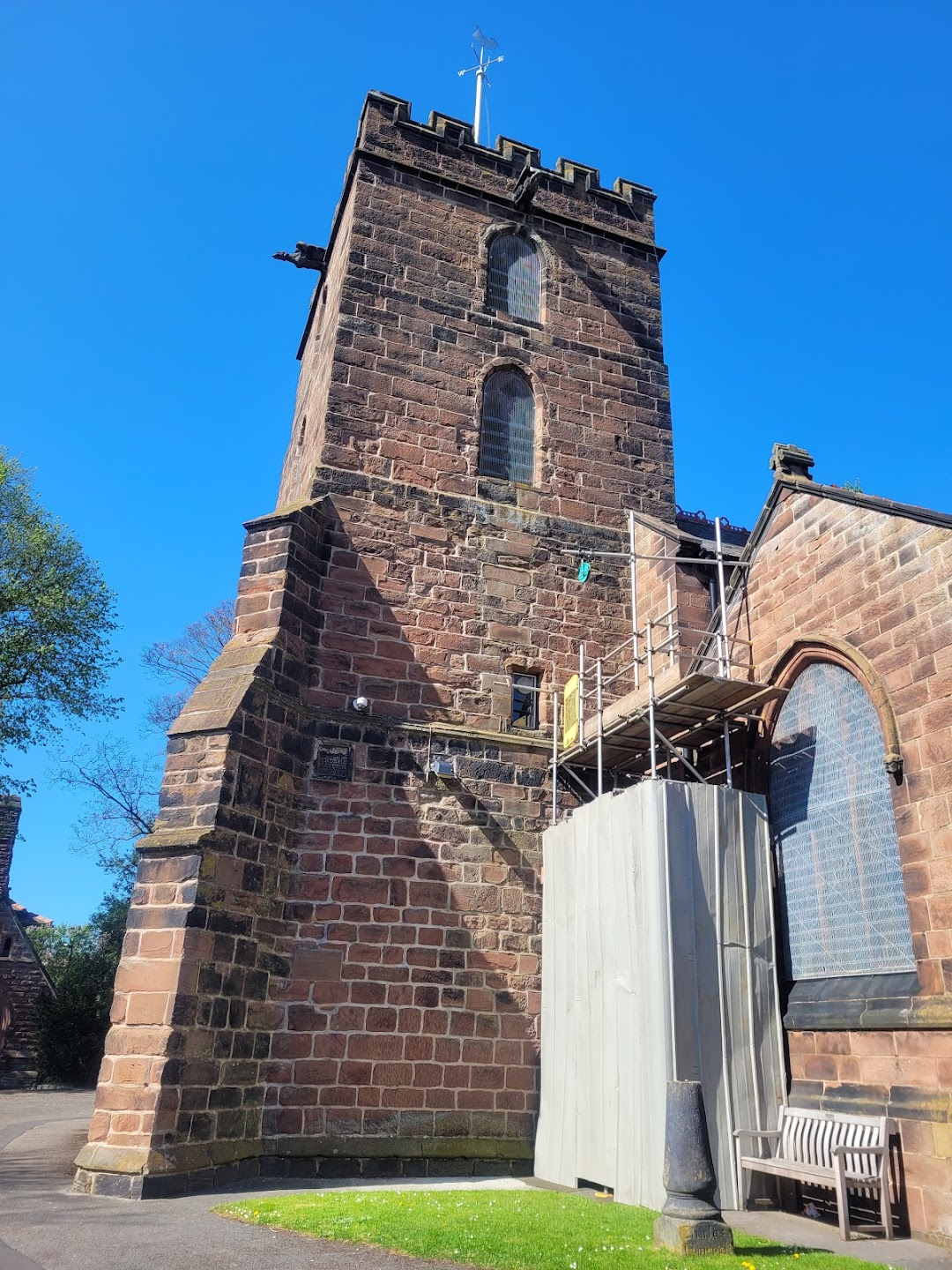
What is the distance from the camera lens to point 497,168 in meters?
15.5

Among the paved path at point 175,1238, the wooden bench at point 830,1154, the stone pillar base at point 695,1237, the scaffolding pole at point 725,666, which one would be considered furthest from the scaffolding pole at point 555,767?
the stone pillar base at point 695,1237

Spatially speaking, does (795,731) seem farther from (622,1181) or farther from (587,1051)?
(622,1181)

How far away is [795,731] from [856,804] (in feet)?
3.94

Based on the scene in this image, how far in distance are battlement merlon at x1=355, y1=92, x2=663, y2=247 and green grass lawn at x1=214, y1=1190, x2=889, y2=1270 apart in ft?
44.0

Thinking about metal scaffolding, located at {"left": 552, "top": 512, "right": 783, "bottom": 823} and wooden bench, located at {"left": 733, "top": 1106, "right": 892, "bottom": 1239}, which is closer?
wooden bench, located at {"left": 733, "top": 1106, "right": 892, "bottom": 1239}

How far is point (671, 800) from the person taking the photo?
29.3ft

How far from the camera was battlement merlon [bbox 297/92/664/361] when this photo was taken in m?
14.7

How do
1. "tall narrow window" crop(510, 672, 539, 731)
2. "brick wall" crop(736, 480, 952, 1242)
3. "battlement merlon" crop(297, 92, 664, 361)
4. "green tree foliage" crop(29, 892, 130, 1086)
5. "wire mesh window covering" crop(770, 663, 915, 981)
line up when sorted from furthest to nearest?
1. "green tree foliage" crop(29, 892, 130, 1086)
2. "battlement merlon" crop(297, 92, 664, 361)
3. "tall narrow window" crop(510, 672, 539, 731)
4. "wire mesh window covering" crop(770, 663, 915, 981)
5. "brick wall" crop(736, 480, 952, 1242)

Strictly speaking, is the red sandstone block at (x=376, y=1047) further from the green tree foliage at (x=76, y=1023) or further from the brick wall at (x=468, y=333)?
the green tree foliage at (x=76, y=1023)

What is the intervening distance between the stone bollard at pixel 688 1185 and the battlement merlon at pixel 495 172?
13041mm

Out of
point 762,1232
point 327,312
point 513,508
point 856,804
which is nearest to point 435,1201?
point 762,1232

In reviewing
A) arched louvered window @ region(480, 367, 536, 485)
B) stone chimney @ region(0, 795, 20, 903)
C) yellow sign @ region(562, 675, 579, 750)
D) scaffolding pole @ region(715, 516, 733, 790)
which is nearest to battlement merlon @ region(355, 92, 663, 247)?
arched louvered window @ region(480, 367, 536, 485)

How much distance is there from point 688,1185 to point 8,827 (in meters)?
23.0

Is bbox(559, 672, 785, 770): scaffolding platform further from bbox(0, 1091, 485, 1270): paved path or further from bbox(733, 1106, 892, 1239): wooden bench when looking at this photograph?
bbox(0, 1091, 485, 1270): paved path
